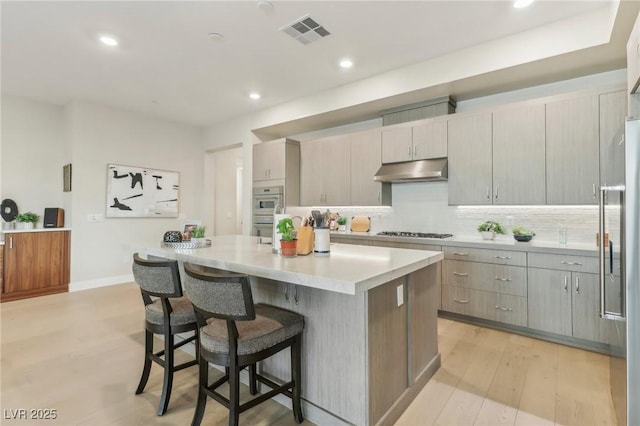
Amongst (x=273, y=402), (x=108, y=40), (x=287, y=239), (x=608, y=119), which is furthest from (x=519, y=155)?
(x=108, y=40)

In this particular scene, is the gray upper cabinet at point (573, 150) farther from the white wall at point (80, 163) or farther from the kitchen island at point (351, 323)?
the white wall at point (80, 163)

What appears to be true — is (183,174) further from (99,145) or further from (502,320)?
(502,320)

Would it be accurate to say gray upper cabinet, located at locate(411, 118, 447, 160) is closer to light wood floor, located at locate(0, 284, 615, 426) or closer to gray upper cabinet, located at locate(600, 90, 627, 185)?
gray upper cabinet, located at locate(600, 90, 627, 185)

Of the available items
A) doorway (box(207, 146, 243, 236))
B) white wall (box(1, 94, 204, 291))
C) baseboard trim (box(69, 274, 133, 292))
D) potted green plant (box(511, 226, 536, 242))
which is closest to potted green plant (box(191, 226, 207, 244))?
white wall (box(1, 94, 204, 291))

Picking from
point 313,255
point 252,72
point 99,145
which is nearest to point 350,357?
point 313,255

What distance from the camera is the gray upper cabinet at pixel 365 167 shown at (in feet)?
14.5

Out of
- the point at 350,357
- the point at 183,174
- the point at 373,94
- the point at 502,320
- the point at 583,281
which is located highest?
the point at 373,94

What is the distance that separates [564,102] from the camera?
307cm

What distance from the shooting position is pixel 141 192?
5672 mm

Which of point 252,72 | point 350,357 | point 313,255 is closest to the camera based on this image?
point 350,357

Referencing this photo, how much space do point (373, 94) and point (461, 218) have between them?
194 cm

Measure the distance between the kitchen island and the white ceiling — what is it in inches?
83.6

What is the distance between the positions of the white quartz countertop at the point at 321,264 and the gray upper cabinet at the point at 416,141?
6.67ft

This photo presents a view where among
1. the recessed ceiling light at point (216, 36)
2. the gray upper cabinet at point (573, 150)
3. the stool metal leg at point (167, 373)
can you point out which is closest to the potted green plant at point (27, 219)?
the recessed ceiling light at point (216, 36)
